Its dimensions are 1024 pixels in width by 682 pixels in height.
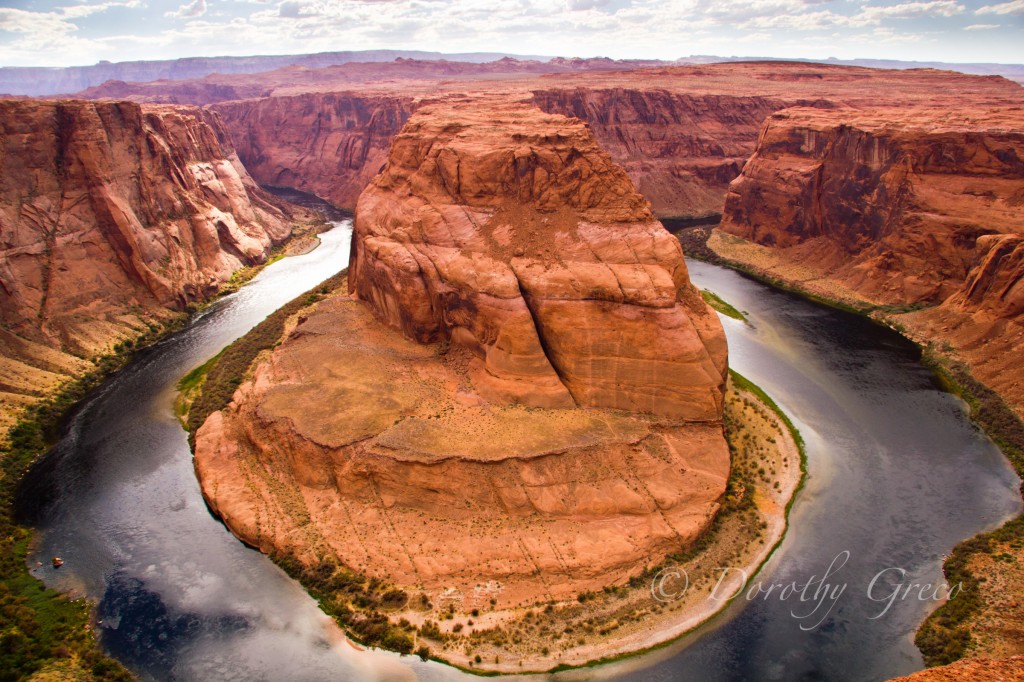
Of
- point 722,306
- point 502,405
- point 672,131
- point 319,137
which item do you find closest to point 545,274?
point 502,405

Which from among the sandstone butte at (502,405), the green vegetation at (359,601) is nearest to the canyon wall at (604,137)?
the sandstone butte at (502,405)

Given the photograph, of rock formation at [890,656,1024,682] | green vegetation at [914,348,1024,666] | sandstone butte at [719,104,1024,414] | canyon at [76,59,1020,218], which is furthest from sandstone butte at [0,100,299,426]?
sandstone butte at [719,104,1024,414]

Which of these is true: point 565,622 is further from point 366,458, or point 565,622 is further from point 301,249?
point 301,249

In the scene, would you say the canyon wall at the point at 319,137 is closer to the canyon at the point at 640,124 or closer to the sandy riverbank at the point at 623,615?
the canyon at the point at 640,124

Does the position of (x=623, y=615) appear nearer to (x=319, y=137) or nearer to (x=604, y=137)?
(x=604, y=137)

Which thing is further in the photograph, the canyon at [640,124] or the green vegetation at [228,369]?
the canyon at [640,124]

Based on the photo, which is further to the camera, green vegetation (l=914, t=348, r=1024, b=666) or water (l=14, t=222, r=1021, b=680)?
water (l=14, t=222, r=1021, b=680)
